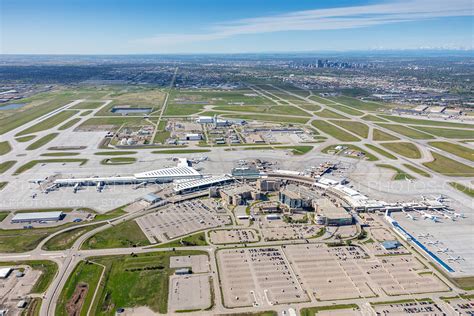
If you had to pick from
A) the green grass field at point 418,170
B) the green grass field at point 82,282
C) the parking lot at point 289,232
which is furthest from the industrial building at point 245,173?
the green grass field at point 418,170

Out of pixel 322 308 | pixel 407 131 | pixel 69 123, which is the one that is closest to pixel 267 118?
pixel 407 131

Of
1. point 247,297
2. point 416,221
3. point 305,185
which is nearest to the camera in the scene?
point 247,297

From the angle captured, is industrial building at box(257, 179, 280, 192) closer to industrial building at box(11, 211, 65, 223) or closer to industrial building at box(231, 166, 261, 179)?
industrial building at box(231, 166, 261, 179)

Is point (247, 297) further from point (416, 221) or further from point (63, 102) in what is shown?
point (63, 102)

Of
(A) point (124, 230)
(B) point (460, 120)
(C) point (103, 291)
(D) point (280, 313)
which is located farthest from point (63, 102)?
(B) point (460, 120)

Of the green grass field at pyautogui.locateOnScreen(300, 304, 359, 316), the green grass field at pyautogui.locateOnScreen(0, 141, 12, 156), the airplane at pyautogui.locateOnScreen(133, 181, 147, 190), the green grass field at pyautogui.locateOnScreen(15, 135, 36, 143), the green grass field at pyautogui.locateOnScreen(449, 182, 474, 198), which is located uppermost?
the green grass field at pyautogui.locateOnScreen(15, 135, 36, 143)

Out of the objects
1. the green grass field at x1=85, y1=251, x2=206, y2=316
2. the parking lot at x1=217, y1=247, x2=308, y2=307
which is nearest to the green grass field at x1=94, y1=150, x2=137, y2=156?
the green grass field at x1=85, y1=251, x2=206, y2=316

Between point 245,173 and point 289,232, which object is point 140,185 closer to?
point 245,173

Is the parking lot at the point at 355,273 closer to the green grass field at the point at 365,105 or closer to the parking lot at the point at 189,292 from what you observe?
the parking lot at the point at 189,292
